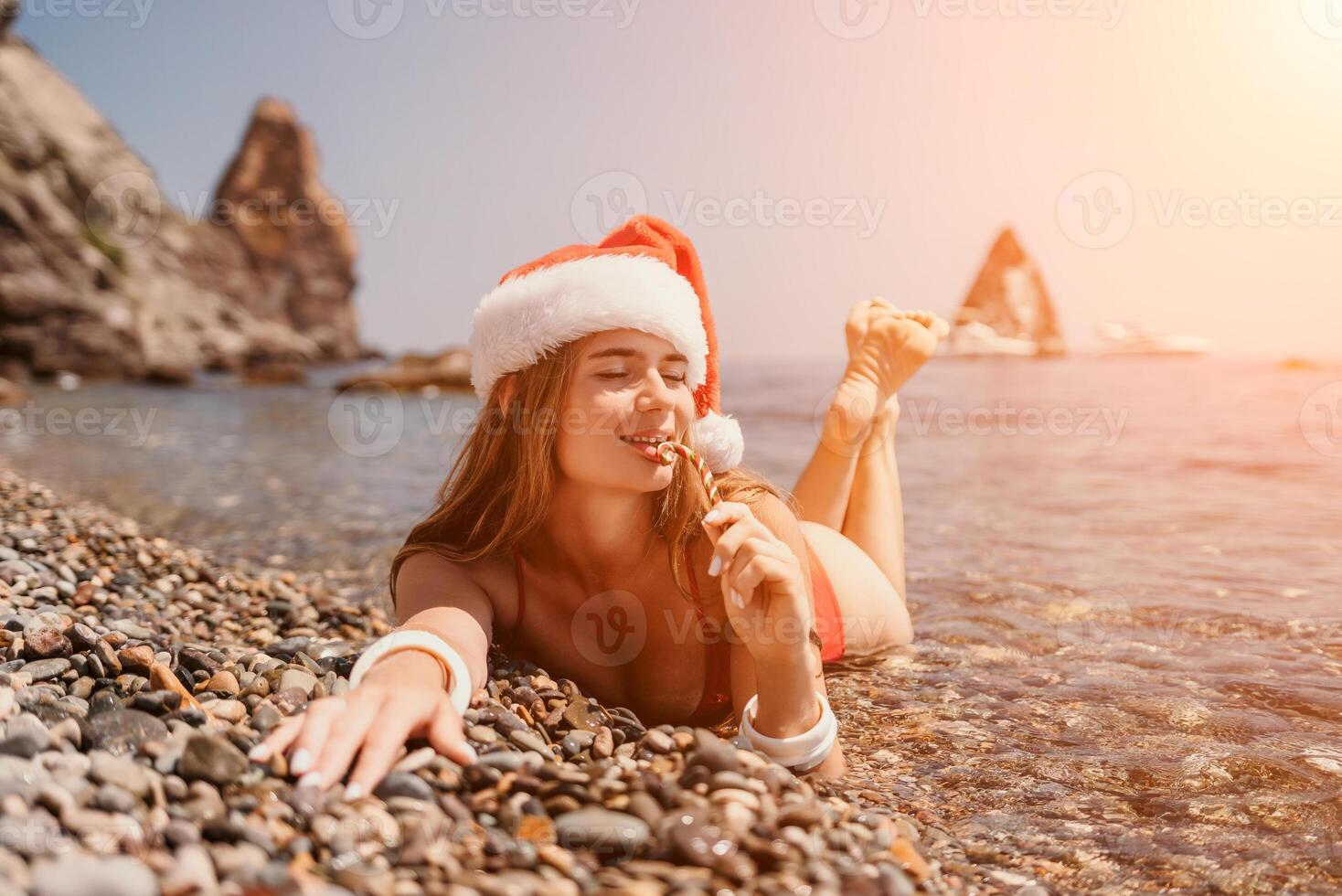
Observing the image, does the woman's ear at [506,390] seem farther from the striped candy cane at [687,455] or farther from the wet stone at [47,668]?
the wet stone at [47,668]

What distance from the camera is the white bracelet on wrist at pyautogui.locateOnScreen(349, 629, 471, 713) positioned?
2.70 meters

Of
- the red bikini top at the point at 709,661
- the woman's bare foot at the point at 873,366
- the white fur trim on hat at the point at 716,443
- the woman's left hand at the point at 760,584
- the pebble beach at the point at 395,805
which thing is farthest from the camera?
the woman's bare foot at the point at 873,366

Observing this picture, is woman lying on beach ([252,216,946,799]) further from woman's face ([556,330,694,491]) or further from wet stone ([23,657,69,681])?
wet stone ([23,657,69,681])

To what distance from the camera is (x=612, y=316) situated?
331 cm

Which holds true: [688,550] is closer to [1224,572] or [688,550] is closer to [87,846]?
[87,846]

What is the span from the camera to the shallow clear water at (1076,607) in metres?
2.97

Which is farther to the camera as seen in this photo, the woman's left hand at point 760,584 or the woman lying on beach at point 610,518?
the woman lying on beach at point 610,518

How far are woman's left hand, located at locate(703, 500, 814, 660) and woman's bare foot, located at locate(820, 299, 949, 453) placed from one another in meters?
2.63

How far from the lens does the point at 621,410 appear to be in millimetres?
3201

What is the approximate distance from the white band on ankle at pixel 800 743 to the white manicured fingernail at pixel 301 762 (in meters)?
1.31

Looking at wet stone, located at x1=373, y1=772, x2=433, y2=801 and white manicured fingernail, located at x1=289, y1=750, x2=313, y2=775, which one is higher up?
white manicured fingernail, located at x1=289, y1=750, x2=313, y2=775

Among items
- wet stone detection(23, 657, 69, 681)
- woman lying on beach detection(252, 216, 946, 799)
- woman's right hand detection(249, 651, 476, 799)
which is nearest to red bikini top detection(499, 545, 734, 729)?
woman lying on beach detection(252, 216, 946, 799)

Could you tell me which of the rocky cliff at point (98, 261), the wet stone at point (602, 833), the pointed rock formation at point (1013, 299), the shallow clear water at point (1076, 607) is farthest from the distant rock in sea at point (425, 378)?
the pointed rock formation at point (1013, 299)

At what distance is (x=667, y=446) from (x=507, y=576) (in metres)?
0.93
